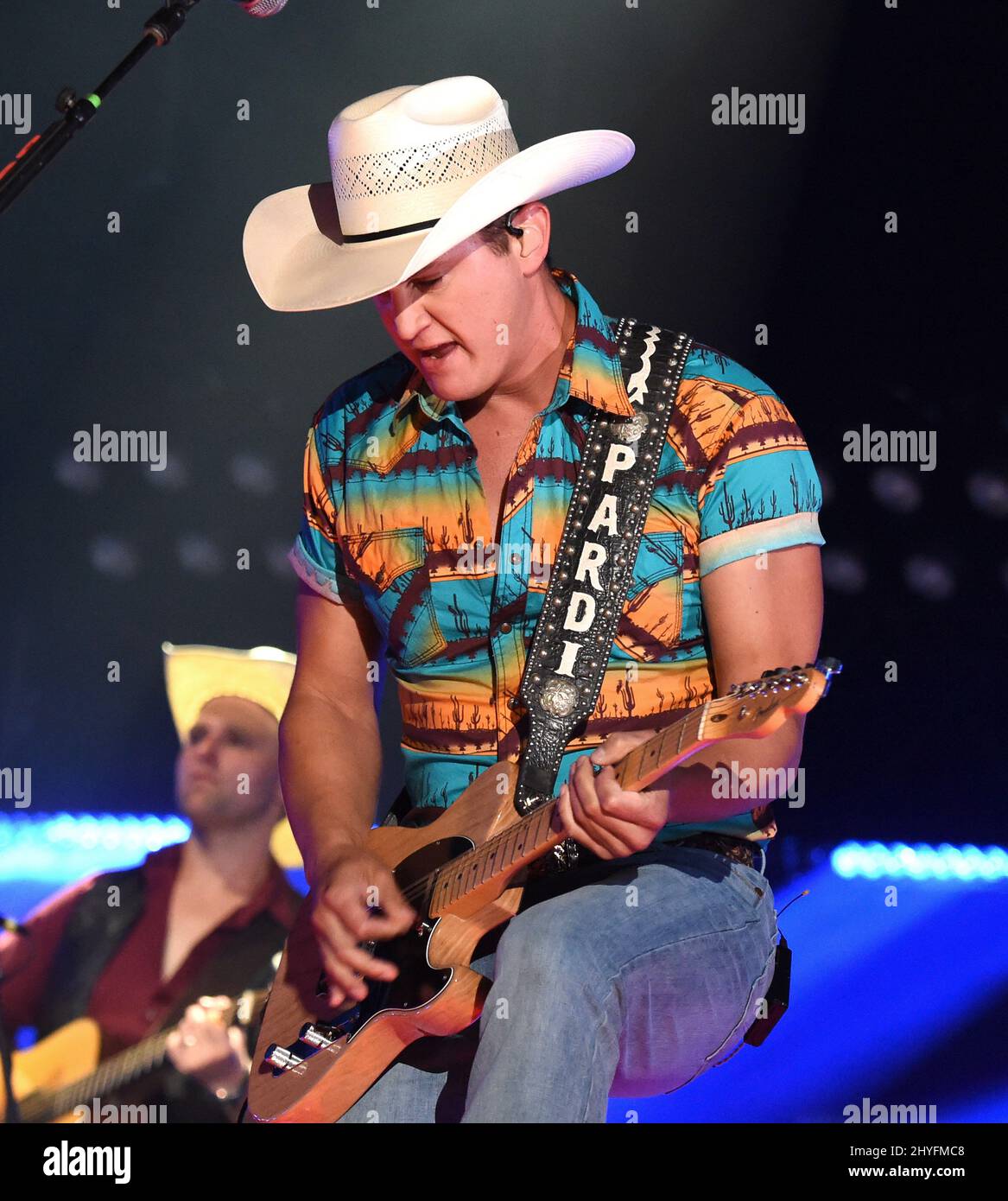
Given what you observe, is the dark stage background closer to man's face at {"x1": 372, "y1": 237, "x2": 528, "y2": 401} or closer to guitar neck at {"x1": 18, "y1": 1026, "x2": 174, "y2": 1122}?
guitar neck at {"x1": 18, "y1": 1026, "x2": 174, "y2": 1122}

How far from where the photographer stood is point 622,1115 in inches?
124

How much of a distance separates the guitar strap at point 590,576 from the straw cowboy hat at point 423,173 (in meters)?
0.38

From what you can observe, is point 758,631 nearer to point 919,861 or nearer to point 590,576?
point 590,576

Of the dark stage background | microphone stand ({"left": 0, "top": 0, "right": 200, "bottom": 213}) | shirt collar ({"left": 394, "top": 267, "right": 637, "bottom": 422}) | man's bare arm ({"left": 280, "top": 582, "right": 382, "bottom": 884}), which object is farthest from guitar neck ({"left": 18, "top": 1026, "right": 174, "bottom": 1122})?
microphone stand ({"left": 0, "top": 0, "right": 200, "bottom": 213})

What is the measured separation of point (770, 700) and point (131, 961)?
2508 mm

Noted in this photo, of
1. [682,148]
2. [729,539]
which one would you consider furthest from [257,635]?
[729,539]

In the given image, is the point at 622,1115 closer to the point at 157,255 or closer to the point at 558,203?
the point at 558,203

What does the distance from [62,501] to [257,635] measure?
27.6 inches

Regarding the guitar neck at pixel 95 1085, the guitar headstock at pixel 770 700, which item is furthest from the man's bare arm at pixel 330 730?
the guitar neck at pixel 95 1085

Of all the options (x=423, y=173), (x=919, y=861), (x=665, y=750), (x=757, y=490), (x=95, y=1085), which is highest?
(x=423, y=173)

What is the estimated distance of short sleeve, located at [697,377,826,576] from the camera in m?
2.36

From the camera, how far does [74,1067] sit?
147 inches

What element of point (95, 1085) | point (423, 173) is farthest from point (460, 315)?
point (95, 1085)

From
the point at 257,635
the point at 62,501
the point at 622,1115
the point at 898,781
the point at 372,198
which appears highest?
the point at 372,198
